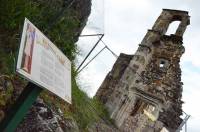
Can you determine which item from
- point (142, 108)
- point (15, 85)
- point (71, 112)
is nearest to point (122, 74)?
point (142, 108)

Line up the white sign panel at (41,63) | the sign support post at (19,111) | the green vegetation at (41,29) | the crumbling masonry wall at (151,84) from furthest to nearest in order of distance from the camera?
the crumbling masonry wall at (151,84), the green vegetation at (41,29), the sign support post at (19,111), the white sign panel at (41,63)

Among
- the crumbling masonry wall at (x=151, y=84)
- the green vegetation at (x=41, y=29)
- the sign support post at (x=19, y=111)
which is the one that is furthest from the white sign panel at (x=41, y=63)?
the crumbling masonry wall at (x=151, y=84)

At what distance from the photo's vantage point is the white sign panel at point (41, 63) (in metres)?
3.93

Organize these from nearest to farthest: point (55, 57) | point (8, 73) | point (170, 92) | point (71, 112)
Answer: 1. point (55, 57)
2. point (8, 73)
3. point (71, 112)
4. point (170, 92)

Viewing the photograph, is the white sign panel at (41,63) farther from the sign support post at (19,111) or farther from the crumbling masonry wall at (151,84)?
the crumbling masonry wall at (151,84)

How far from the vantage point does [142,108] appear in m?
18.5

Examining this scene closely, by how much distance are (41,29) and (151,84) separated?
33.3ft

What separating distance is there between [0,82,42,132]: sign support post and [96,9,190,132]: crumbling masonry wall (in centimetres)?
1302

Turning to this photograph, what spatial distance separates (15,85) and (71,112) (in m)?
2.12

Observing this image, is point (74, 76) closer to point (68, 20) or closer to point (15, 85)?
point (68, 20)

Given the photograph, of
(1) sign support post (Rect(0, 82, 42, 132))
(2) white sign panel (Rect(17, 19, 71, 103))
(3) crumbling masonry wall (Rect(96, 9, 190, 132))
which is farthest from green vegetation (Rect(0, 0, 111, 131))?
(3) crumbling masonry wall (Rect(96, 9, 190, 132))

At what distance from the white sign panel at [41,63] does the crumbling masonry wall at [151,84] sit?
12406mm

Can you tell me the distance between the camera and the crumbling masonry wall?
57.9ft

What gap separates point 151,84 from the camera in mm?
17844
